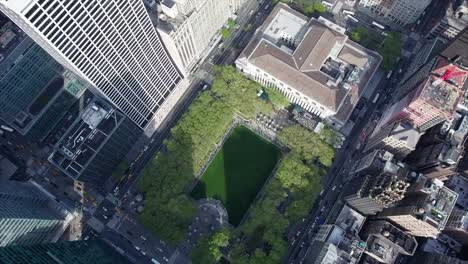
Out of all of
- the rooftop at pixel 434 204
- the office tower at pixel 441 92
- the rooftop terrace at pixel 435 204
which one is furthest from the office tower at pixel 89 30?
the rooftop terrace at pixel 435 204

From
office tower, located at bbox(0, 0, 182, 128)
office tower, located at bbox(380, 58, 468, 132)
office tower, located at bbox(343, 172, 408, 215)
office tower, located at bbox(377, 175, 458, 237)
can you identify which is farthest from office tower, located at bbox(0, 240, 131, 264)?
office tower, located at bbox(380, 58, 468, 132)

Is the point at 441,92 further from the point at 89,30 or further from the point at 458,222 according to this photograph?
the point at 89,30

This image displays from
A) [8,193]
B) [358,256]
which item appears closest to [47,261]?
[8,193]

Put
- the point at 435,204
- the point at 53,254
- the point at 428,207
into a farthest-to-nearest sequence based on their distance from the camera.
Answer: the point at 435,204 → the point at 428,207 → the point at 53,254

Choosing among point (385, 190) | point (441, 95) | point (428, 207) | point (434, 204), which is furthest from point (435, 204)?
point (441, 95)

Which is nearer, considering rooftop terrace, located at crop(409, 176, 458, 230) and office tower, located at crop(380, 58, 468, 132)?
rooftop terrace, located at crop(409, 176, 458, 230)

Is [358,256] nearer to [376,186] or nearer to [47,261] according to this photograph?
[376,186]

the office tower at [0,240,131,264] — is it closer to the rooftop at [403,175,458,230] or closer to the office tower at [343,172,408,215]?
the office tower at [343,172,408,215]

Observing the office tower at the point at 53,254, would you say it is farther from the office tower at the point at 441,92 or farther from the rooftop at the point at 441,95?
the rooftop at the point at 441,95
